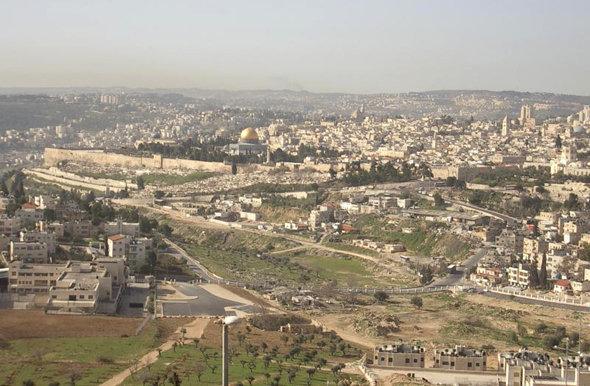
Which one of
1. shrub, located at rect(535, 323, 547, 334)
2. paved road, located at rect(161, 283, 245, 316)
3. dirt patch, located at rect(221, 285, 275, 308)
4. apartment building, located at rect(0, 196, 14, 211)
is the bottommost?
dirt patch, located at rect(221, 285, 275, 308)

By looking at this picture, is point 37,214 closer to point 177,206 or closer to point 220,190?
point 177,206

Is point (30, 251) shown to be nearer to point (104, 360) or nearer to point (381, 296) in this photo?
point (104, 360)

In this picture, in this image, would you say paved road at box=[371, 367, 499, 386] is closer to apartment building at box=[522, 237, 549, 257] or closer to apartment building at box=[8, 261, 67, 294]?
apartment building at box=[8, 261, 67, 294]

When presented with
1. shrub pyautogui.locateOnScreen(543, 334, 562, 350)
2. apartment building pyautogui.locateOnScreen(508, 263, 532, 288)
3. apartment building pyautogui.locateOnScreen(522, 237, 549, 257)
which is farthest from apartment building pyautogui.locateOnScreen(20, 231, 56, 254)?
apartment building pyautogui.locateOnScreen(522, 237, 549, 257)

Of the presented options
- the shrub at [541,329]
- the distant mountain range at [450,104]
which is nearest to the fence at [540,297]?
the shrub at [541,329]

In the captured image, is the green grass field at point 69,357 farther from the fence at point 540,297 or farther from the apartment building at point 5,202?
the apartment building at point 5,202

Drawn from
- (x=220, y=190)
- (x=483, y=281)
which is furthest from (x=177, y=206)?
(x=483, y=281)

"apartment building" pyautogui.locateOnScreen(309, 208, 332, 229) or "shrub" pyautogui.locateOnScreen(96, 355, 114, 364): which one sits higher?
"shrub" pyautogui.locateOnScreen(96, 355, 114, 364)

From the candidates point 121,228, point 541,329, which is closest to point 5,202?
point 121,228
